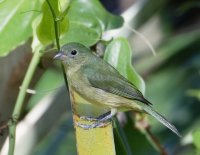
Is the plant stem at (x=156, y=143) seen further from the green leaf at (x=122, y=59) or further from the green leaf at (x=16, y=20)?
the green leaf at (x=16, y=20)

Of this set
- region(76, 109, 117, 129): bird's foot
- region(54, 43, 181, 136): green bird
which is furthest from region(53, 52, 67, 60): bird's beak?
region(76, 109, 117, 129): bird's foot

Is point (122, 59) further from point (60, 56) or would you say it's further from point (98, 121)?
point (98, 121)

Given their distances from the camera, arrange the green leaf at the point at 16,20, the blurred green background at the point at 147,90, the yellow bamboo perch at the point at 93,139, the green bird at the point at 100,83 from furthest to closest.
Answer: the blurred green background at the point at 147,90 → the green leaf at the point at 16,20 → the green bird at the point at 100,83 → the yellow bamboo perch at the point at 93,139

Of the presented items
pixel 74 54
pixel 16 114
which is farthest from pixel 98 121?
pixel 74 54

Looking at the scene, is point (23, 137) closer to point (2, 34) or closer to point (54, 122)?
point (54, 122)

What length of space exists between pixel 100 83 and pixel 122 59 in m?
0.06

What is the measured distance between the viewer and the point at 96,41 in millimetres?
1372

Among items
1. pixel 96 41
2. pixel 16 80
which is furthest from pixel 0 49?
pixel 16 80

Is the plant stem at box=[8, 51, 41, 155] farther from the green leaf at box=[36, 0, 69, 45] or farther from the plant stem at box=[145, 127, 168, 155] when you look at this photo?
the plant stem at box=[145, 127, 168, 155]

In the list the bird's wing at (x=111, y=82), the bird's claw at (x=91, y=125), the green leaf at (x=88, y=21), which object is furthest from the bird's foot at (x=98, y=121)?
the green leaf at (x=88, y=21)

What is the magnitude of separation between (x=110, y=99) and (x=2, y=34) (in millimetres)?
250

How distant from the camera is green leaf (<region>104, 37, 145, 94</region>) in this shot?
132cm

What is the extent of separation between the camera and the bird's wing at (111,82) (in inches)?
49.9

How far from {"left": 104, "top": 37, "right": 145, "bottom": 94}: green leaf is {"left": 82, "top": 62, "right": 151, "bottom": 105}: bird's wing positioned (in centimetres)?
2
